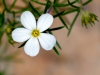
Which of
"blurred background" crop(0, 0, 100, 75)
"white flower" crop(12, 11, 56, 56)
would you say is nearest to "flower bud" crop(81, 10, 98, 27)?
"white flower" crop(12, 11, 56, 56)

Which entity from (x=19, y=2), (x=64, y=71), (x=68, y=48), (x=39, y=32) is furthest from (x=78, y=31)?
(x=39, y=32)

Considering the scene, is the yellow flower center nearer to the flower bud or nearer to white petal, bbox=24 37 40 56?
white petal, bbox=24 37 40 56

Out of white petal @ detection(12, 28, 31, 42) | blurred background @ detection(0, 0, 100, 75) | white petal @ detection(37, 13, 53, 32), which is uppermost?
white petal @ detection(37, 13, 53, 32)

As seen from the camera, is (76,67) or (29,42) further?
(76,67)

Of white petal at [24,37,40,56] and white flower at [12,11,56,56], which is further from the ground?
white flower at [12,11,56,56]

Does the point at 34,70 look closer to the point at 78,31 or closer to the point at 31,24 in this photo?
the point at 78,31

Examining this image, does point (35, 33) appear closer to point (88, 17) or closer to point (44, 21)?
point (44, 21)

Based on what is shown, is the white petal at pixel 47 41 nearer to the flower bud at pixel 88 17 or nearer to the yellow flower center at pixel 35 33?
the yellow flower center at pixel 35 33
